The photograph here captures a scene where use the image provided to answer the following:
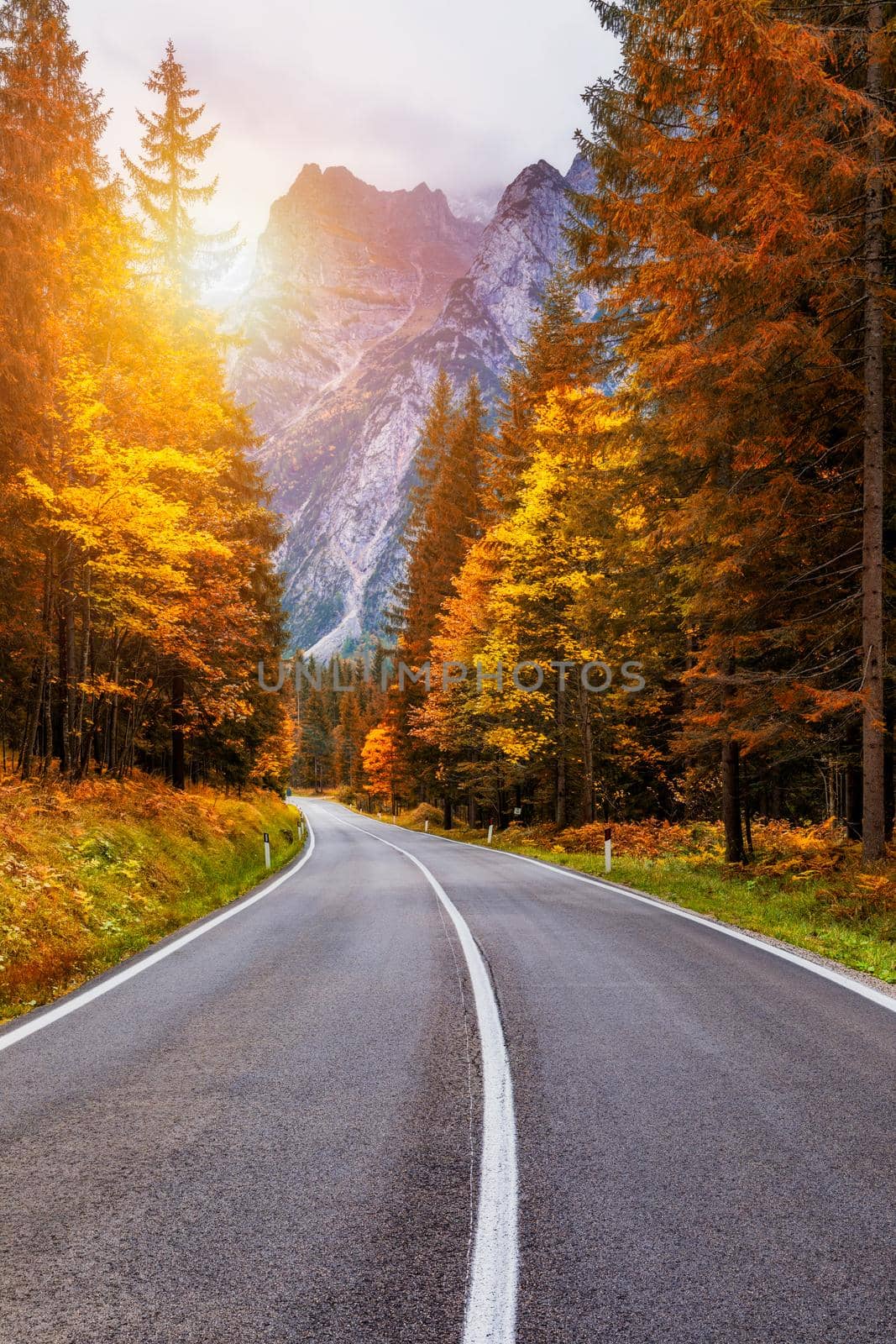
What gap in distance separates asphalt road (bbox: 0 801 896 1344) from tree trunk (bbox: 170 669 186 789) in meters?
15.4

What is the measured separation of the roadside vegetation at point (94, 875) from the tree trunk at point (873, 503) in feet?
30.7

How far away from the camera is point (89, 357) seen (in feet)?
45.7

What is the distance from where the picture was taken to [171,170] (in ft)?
70.0

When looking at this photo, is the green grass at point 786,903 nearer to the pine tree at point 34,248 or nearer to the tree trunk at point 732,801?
the tree trunk at point 732,801

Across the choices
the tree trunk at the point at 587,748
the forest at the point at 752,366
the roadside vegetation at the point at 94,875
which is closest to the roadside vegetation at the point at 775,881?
the tree trunk at the point at 587,748

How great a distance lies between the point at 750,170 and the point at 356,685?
94.2m

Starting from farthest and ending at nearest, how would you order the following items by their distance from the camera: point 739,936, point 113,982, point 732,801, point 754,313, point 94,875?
point 732,801
point 754,313
point 94,875
point 739,936
point 113,982

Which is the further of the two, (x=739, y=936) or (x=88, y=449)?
Answer: (x=88, y=449)

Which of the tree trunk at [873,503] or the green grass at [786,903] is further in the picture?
the tree trunk at [873,503]

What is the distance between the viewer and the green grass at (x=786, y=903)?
7.86 metres

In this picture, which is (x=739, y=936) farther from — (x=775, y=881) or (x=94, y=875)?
(x=94, y=875)

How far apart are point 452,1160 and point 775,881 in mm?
10245

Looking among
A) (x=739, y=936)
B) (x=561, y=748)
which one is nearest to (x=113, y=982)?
(x=739, y=936)

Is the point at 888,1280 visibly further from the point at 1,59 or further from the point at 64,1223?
the point at 1,59
